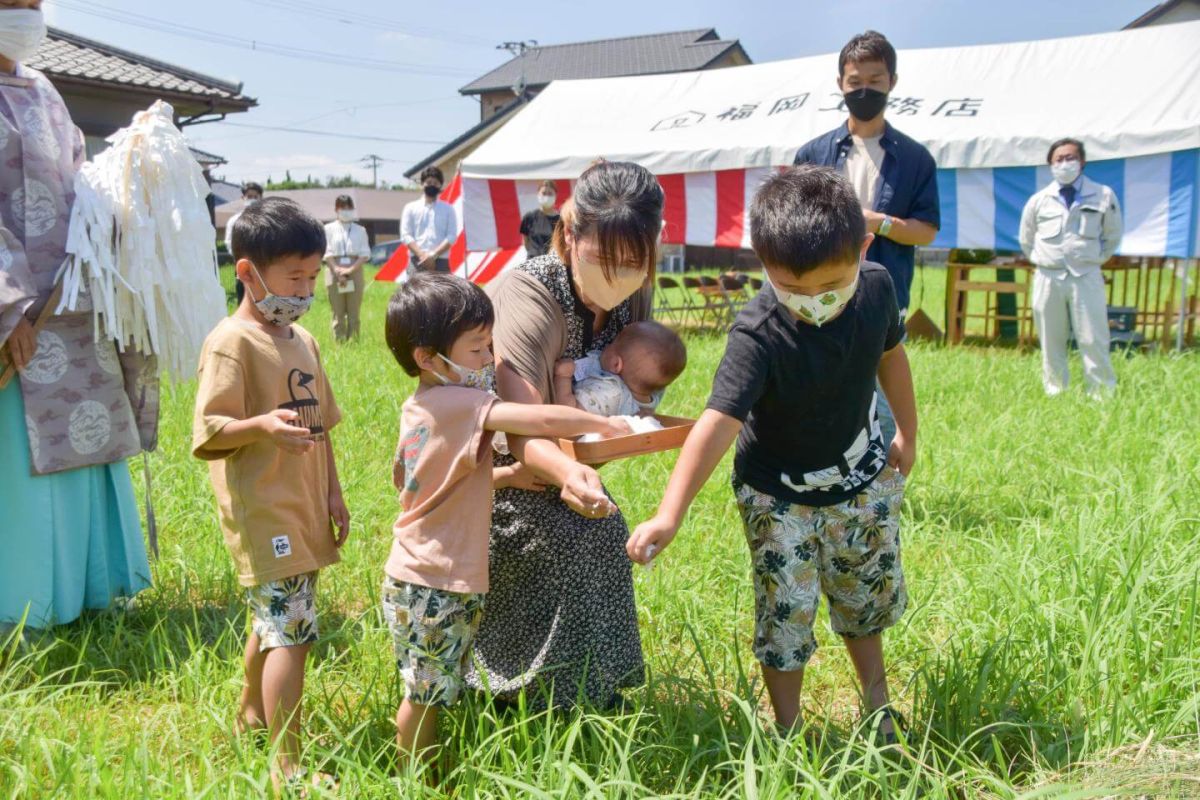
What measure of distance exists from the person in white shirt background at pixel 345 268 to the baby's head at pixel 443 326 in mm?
7172

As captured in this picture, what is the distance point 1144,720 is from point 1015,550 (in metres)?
1.15

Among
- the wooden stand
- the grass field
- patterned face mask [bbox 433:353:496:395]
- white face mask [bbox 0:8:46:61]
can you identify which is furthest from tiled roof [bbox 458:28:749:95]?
patterned face mask [bbox 433:353:496:395]

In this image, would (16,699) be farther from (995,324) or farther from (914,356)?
(995,324)

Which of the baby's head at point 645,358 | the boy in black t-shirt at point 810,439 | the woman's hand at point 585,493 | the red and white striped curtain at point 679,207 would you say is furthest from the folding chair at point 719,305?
the woman's hand at point 585,493

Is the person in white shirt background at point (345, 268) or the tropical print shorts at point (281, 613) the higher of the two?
the person in white shirt background at point (345, 268)

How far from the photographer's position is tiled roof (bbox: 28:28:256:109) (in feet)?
35.9

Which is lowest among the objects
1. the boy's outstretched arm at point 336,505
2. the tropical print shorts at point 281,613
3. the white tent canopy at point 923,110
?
the tropical print shorts at point 281,613

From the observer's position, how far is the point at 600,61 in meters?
33.4

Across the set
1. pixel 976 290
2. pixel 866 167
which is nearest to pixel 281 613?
pixel 866 167

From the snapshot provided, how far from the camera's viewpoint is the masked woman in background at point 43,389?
256 cm

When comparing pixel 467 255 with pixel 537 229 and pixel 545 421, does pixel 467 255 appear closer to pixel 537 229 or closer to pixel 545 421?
pixel 537 229

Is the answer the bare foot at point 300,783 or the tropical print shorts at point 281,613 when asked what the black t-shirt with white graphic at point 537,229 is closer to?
the tropical print shorts at point 281,613

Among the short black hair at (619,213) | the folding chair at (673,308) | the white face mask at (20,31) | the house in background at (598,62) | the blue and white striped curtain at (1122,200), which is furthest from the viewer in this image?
the house in background at (598,62)

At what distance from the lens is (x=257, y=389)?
2.06 metres
